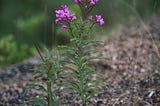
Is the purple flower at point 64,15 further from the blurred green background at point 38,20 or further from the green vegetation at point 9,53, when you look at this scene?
the green vegetation at point 9,53

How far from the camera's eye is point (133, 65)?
17.0ft

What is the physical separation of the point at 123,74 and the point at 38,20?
5006mm

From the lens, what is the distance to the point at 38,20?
9.84 meters

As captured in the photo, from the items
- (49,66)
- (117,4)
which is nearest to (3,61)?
(117,4)

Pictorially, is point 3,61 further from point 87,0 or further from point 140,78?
point 87,0

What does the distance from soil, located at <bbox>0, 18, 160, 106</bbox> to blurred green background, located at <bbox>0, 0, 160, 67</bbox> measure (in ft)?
1.15

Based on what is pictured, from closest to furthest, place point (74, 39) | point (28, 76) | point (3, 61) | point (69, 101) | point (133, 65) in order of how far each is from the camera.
A: point (74, 39) < point (69, 101) < point (133, 65) < point (28, 76) < point (3, 61)

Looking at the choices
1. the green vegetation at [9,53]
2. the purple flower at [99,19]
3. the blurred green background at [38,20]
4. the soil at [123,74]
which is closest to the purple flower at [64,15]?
the purple flower at [99,19]

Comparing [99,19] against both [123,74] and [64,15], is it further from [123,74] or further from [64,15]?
[123,74]

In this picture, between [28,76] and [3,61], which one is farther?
[3,61]

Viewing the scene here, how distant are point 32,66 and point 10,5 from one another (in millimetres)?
5724

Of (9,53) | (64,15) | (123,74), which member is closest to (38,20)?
(9,53)

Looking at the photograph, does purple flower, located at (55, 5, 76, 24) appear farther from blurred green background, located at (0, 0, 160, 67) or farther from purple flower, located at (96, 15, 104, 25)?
blurred green background, located at (0, 0, 160, 67)

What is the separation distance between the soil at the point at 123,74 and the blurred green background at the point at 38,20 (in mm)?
349
